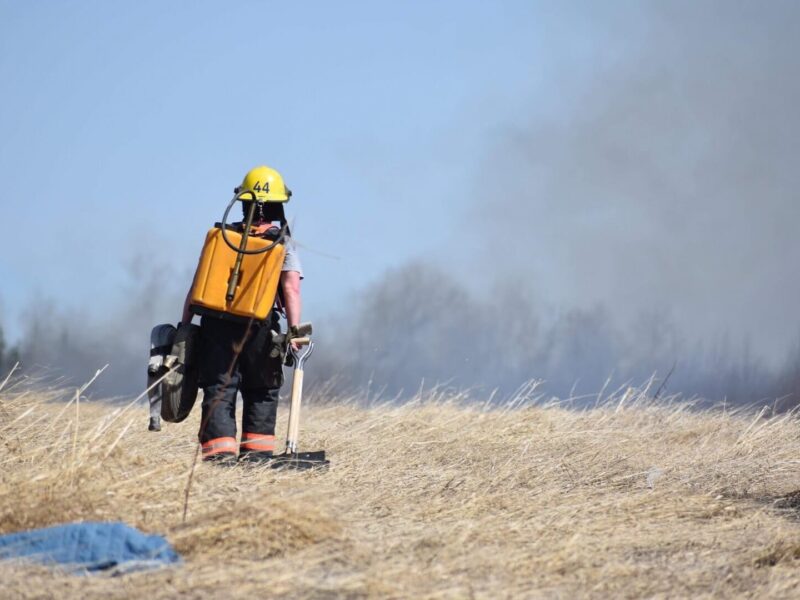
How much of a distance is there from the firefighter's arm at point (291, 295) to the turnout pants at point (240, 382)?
0.14 m

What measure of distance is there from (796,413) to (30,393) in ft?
22.9

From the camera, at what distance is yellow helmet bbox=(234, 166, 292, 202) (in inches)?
307

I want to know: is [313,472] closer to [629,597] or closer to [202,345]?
[202,345]

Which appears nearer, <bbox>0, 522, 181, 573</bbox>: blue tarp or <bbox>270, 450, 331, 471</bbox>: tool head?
<bbox>0, 522, 181, 573</bbox>: blue tarp

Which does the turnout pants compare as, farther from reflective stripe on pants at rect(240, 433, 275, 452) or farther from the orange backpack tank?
the orange backpack tank

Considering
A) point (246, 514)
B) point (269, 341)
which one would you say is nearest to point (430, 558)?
point (246, 514)

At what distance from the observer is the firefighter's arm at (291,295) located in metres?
7.76

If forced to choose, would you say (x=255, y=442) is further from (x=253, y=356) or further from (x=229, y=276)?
(x=229, y=276)

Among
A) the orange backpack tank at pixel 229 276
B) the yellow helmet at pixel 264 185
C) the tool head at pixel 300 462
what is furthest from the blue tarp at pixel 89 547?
the yellow helmet at pixel 264 185

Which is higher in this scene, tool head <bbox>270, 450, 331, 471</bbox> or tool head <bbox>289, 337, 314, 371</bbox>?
tool head <bbox>289, 337, 314, 371</bbox>

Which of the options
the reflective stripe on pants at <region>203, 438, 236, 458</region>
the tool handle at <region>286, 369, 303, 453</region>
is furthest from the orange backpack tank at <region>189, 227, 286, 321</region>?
the reflective stripe on pants at <region>203, 438, 236, 458</region>

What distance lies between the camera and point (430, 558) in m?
5.00

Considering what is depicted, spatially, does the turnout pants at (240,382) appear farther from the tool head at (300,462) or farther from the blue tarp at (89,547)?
the blue tarp at (89,547)

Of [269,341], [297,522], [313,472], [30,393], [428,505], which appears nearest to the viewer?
[297,522]
